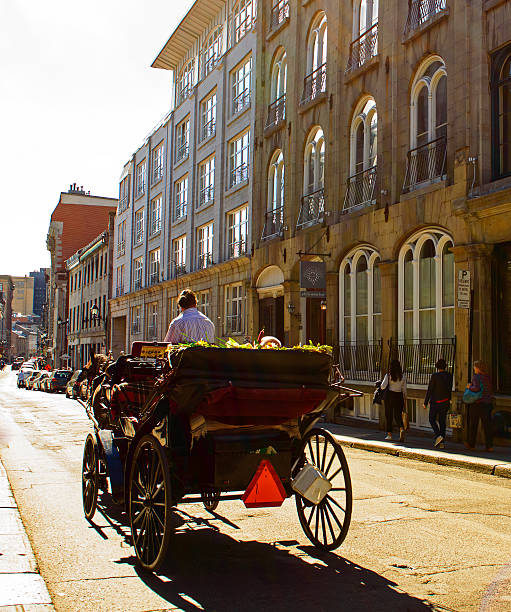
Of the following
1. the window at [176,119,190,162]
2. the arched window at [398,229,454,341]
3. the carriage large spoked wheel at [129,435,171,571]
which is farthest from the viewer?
the window at [176,119,190,162]

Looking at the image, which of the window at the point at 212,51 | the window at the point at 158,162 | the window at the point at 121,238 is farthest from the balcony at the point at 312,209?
the window at the point at 121,238

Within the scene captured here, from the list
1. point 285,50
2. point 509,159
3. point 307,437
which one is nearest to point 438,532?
point 307,437

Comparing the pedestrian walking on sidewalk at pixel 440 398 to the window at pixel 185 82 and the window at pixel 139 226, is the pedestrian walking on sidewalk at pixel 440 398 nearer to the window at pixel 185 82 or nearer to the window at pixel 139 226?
the window at pixel 185 82

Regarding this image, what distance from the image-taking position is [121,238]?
54812 millimetres

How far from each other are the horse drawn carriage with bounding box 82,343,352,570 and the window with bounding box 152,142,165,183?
39.4 m

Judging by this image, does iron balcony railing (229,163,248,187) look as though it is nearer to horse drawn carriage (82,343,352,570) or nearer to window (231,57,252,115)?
window (231,57,252,115)

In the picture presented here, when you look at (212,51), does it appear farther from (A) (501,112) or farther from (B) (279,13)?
(A) (501,112)

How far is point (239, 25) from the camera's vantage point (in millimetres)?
32312

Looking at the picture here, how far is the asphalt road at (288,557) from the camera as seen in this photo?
4539mm

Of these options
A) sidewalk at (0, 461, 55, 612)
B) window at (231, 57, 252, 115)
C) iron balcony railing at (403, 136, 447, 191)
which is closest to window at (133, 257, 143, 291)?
window at (231, 57, 252, 115)

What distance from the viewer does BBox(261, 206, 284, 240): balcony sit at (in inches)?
1024

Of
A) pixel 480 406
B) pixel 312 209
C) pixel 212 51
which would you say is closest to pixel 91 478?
pixel 480 406

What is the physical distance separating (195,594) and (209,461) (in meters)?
1.04

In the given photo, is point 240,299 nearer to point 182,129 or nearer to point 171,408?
point 182,129
